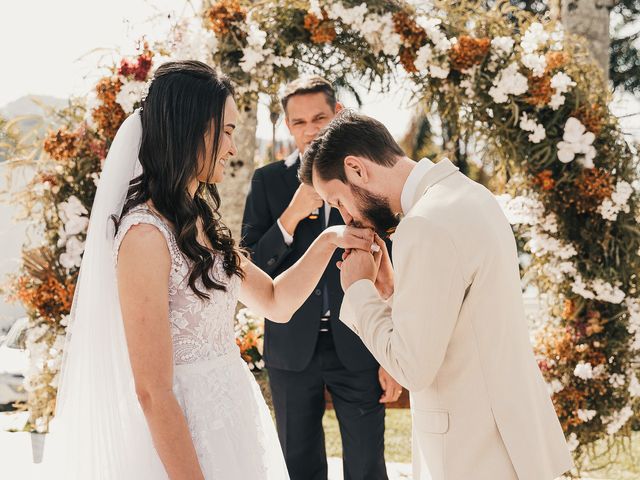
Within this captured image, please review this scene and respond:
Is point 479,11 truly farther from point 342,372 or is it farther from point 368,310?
point 368,310

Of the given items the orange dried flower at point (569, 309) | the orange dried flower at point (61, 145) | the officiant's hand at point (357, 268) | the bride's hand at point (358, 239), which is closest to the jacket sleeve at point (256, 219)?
the bride's hand at point (358, 239)

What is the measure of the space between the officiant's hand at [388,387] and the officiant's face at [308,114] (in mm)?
1243

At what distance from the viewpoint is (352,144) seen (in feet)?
7.55

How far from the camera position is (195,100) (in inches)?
87.6

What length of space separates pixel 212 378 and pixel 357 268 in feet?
1.96

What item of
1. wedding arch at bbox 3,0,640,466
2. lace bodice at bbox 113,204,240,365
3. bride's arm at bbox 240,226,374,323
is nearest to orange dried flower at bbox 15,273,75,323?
wedding arch at bbox 3,0,640,466

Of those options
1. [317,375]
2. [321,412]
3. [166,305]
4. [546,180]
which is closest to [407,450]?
[546,180]

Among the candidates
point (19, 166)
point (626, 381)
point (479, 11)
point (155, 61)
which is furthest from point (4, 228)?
point (626, 381)

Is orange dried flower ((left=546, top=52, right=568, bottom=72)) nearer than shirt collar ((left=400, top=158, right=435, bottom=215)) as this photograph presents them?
No

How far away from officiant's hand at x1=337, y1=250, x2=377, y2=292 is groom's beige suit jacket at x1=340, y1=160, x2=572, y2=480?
0.11m

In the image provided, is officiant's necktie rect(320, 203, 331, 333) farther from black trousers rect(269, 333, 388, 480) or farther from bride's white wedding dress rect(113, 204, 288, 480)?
bride's white wedding dress rect(113, 204, 288, 480)

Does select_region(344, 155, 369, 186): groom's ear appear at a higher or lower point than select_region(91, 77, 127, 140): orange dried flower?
lower

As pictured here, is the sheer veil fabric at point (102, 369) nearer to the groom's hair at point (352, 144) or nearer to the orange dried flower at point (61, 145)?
the groom's hair at point (352, 144)

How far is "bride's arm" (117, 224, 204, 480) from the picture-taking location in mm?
2008
